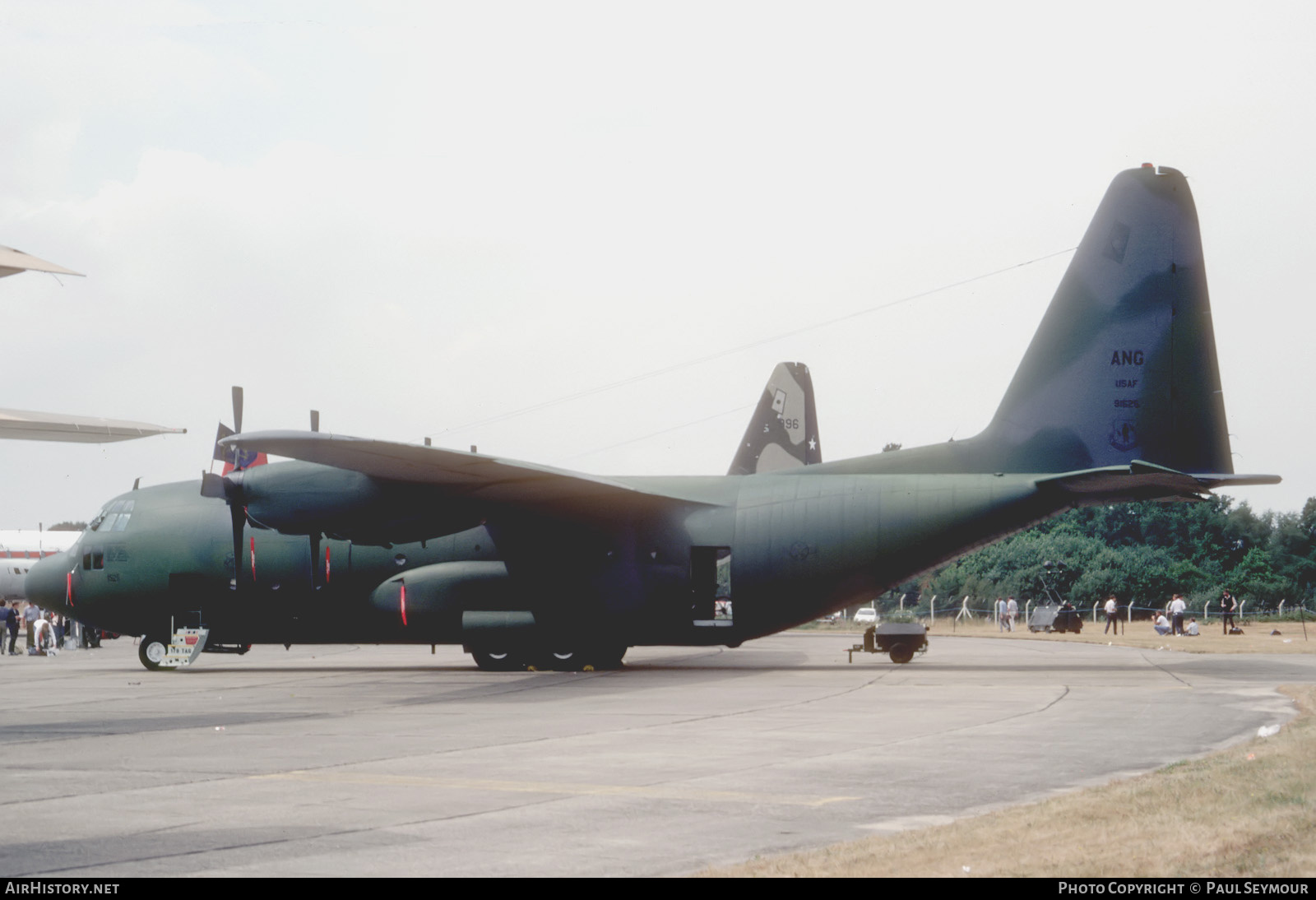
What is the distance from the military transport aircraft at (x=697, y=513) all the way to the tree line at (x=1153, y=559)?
24966mm

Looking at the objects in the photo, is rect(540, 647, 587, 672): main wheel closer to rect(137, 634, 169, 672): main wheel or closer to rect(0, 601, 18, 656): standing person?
rect(137, 634, 169, 672): main wheel

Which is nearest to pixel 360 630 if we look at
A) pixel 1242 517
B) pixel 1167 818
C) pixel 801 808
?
pixel 801 808

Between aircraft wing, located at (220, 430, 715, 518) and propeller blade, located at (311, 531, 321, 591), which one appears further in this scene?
propeller blade, located at (311, 531, 321, 591)

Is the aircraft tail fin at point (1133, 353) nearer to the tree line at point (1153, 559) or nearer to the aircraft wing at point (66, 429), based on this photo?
the aircraft wing at point (66, 429)

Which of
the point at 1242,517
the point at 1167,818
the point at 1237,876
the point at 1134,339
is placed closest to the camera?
the point at 1237,876

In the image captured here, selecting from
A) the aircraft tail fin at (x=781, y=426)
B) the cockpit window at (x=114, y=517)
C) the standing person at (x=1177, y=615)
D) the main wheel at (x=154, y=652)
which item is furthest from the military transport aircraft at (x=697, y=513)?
the standing person at (x=1177, y=615)

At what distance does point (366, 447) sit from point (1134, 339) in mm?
13328

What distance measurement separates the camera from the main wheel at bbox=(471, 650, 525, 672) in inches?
960

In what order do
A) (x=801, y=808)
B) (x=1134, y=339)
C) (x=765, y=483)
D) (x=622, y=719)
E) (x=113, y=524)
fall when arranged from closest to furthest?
(x=801, y=808)
(x=622, y=719)
(x=1134, y=339)
(x=765, y=483)
(x=113, y=524)

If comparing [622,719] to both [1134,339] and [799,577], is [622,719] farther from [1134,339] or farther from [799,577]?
[1134,339]

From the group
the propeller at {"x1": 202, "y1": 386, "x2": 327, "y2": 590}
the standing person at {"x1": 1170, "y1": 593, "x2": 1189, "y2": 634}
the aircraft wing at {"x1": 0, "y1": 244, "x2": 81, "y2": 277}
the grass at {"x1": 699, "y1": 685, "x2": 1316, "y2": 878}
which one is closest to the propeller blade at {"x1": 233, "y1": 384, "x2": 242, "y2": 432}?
the propeller at {"x1": 202, "y1": 386, "x2": 327, "y2": 590}

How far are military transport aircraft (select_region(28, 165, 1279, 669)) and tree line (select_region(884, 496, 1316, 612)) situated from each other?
25.0 metres

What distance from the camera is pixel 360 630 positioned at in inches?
974

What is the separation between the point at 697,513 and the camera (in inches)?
931
